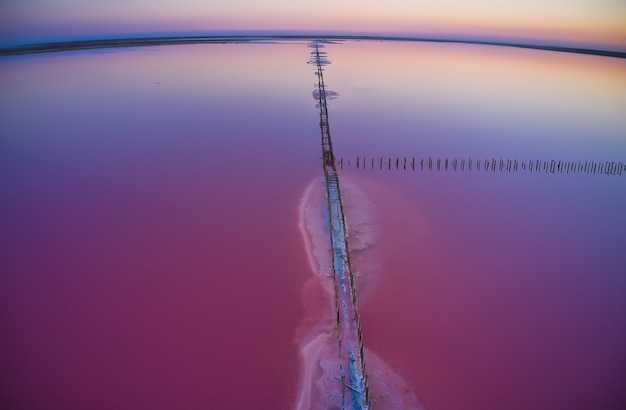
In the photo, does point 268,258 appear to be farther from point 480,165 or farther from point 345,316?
point 480,165

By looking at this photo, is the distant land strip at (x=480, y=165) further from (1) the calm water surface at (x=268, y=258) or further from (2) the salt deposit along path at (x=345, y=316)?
(2) the salt deposit along path at (x=345, y=316)

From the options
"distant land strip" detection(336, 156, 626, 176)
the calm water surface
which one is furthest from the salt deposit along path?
"distant land strip" detection(336, 156, 626, 176)

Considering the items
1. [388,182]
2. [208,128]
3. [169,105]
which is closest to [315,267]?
[388,182]

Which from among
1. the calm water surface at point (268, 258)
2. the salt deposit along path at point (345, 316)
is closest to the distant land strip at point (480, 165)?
the calm water surface at point (268, 258)

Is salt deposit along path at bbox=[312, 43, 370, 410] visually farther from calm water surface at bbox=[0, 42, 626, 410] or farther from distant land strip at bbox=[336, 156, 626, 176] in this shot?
distant land strip at bbox=[336, 156, 626, 176]

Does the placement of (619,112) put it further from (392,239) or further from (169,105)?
(169,105)
